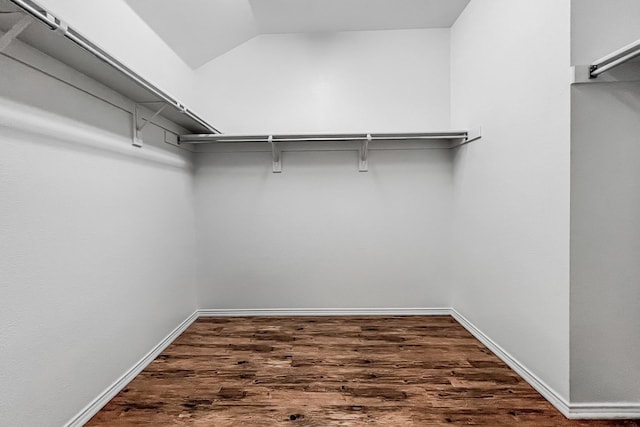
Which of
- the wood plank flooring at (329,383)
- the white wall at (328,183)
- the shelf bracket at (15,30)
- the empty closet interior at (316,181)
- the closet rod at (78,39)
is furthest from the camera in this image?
the white wall at (328,183)

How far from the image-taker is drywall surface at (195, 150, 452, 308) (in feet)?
10.8

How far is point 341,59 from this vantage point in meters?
3.27

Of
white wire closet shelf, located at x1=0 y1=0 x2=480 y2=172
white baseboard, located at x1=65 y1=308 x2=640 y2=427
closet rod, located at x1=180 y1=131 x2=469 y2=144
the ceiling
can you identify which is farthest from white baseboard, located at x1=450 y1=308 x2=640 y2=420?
the ceiling

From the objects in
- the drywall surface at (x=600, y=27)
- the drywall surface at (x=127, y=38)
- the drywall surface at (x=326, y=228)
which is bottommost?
the drywall surface at (x=326, y=228)

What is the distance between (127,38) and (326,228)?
208 cm

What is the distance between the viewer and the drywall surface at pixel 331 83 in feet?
10.7

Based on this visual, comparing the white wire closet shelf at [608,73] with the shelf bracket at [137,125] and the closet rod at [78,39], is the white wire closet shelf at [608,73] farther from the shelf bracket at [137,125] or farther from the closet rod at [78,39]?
the shelf bracket at [137,125]

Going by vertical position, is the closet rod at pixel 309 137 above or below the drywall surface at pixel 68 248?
above

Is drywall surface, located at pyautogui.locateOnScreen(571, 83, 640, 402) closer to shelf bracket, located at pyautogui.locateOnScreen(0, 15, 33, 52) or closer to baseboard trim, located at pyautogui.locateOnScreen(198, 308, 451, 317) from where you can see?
baseboard trim, located at pyautogui.locateOnScreen(198, 308, 451, 317)

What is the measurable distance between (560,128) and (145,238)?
247cm

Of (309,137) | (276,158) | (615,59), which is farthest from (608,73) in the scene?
(276,158)

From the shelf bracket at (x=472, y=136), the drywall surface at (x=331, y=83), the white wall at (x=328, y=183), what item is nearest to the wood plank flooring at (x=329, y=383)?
the white wall at (x=328, y=183)

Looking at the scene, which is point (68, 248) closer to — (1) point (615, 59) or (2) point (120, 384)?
(2) point (120, 384)

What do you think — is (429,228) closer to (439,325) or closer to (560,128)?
(439,325)
